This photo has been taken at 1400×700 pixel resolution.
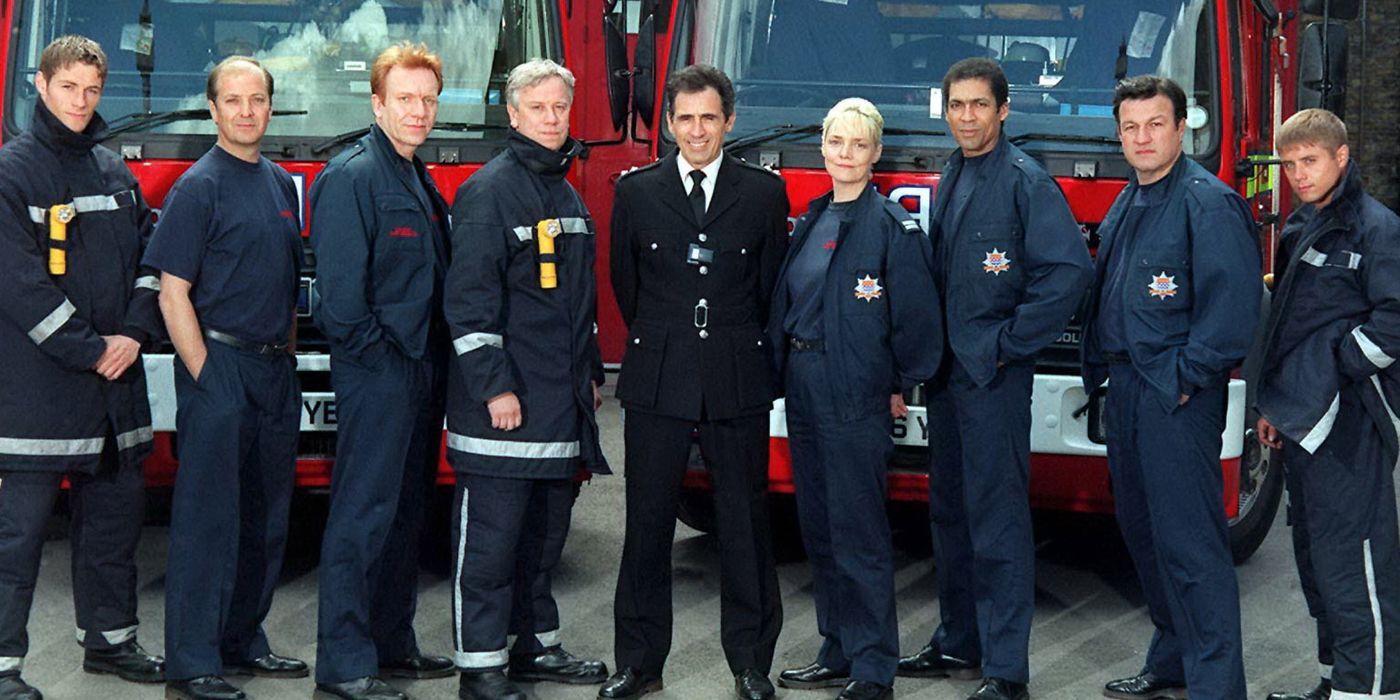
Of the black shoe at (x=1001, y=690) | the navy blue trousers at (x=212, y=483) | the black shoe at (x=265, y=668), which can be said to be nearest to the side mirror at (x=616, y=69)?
the navy blue trousers at (x=212, y=483)

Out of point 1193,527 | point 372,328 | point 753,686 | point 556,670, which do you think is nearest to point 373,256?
point 372,328

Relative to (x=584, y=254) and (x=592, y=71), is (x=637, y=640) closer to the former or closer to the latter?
(x=584, y=254)

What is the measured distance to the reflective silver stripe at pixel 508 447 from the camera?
5.38 m

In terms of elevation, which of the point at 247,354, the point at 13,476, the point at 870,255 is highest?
the point at 870,255

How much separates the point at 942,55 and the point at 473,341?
2110 mm

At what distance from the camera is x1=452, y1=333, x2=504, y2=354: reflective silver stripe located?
5270 millimetres

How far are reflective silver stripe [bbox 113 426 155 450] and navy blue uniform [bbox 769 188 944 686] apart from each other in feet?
6.55

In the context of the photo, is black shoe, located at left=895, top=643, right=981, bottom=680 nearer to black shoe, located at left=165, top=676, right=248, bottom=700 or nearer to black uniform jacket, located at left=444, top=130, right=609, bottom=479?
black uniform jacket, located at left=444, top=130, right=609, bottom=479

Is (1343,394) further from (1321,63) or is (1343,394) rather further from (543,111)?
(543,111)

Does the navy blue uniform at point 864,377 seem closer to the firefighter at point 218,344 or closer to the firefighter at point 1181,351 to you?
→ the firefighter at point 1181,351

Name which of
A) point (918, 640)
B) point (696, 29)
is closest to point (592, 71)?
point (696, 29)

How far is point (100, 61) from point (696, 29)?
209 centimetres

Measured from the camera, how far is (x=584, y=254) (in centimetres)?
550

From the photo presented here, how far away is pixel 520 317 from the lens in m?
5.39
